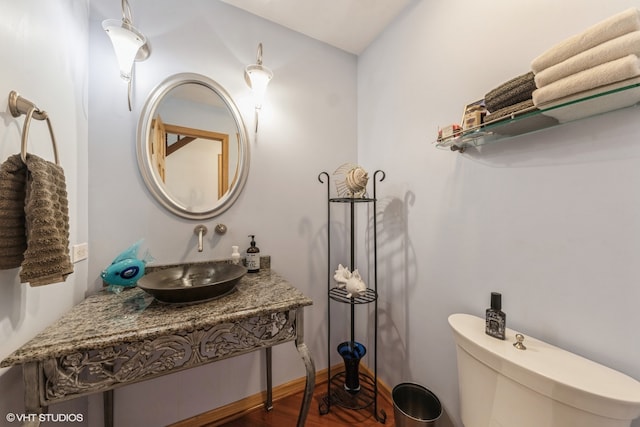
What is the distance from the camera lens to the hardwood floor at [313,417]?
1.37 m

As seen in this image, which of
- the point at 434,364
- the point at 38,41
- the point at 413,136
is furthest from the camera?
the point at 413,136

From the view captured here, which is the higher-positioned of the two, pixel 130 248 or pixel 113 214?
pixel 113 214

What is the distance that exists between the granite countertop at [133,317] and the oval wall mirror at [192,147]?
0.52 metres

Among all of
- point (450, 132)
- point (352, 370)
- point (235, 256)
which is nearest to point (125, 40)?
point (235, 256)

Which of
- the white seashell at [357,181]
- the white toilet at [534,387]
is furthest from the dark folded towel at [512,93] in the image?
the white toilet at [534,387]

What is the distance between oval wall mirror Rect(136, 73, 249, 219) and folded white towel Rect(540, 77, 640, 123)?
142 centimetres

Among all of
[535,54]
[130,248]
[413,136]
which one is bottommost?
[130,248]

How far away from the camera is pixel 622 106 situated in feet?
2.22

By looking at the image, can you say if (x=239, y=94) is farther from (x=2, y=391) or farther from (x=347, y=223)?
(x=2, y=391)

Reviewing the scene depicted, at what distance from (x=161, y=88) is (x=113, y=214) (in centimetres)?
72

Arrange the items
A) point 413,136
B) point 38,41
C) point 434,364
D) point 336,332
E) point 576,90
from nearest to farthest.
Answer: point 576,90 < point 38,41 < point 434,364 < point 413,136 < point 336,332

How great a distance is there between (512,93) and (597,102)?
0.22 meters

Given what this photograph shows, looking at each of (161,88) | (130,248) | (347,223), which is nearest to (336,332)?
(347,223)

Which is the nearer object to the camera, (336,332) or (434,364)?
(434,364)
